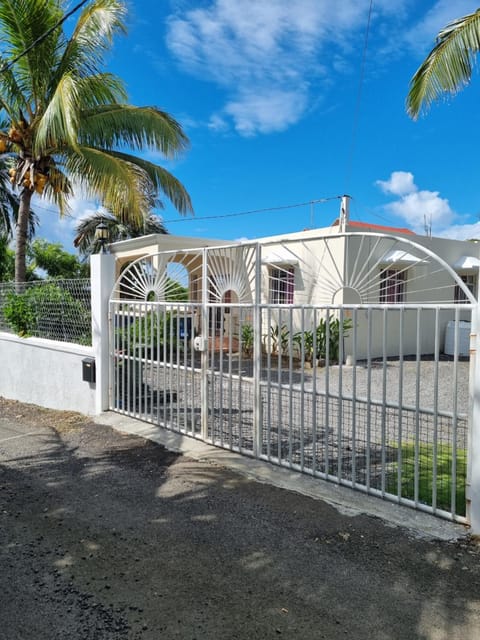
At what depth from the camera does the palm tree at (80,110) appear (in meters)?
8.45

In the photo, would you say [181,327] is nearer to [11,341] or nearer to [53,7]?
[11,341]

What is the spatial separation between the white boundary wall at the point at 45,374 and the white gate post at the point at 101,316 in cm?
34

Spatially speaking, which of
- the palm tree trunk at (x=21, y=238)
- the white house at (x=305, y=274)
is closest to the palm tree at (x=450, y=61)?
the white house at (x=305, y=274)

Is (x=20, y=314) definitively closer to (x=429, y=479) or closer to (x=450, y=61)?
(x=429, y=479)

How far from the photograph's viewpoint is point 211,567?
10.1ft

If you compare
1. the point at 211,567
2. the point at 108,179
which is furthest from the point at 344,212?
the point at 211,567

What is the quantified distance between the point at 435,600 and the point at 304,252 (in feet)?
37.7

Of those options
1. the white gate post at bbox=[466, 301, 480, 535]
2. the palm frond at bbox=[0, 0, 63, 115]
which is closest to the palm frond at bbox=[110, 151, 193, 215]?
the palm frond at bbox=[0, 0, 63, 115]

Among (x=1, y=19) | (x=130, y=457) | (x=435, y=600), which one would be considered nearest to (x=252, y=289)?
(x=130, y=457)

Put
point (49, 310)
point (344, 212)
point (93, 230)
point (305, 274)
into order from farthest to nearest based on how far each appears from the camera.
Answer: point (93, 230), point (344, 212), point (305, 274), point (49, 310)

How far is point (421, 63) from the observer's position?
7758 millimetres

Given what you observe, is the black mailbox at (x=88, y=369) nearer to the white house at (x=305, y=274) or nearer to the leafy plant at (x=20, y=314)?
the white house at (x=305, y=274)

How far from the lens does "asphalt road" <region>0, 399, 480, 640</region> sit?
2535 mm

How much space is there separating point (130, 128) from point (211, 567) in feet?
27.3
